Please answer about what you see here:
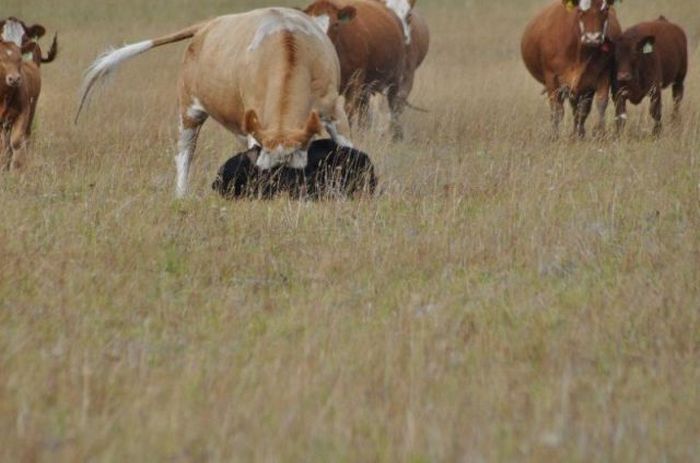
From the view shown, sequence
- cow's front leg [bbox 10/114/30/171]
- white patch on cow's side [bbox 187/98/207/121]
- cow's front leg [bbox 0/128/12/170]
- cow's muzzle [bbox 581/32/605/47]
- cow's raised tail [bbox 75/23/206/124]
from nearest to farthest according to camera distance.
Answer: white patch on cow's side [bbox 187/98/207/121]
cow's raised tail [bbox 75/23/206/124]
cow's front leg [bbox 10/114/30/171]
cow's front leg [bbox 0/128/12/170]
cow's muzzle [bbox 581/32/605/47]

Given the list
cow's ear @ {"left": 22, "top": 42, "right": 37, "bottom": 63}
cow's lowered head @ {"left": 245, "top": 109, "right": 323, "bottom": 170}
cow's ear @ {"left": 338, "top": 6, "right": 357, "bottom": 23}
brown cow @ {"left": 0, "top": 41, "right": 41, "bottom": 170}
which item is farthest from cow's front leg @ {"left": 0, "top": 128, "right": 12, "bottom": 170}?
cow's ear @ {"left": 338, "top": 6, "right": 357, "bottom": 23}

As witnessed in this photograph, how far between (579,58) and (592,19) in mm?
448

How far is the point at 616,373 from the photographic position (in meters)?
5.51

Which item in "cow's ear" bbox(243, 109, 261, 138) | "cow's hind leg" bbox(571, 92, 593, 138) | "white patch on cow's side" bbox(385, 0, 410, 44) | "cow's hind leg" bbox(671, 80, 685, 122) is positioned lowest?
"cow's hind leg" bbox(671, 80, 685, 122)

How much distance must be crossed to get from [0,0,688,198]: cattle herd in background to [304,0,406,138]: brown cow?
0.02 meters

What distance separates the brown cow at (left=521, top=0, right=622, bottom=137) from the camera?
15.2m

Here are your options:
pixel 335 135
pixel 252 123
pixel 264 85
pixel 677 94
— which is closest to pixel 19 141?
pixel 264 85

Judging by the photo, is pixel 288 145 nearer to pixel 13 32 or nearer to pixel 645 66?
pixel 13 32

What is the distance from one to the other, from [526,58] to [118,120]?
457 centimetres

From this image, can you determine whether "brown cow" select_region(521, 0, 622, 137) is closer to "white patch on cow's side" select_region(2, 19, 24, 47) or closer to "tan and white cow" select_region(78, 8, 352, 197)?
"tan and white cow" select_region(78, 8, 352, 197)

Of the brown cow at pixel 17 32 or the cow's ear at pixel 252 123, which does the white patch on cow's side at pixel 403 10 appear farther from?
the cow's ear at pixel 252 123

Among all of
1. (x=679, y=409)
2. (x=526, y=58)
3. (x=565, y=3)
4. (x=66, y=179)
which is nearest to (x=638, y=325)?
(x=679, y=409)

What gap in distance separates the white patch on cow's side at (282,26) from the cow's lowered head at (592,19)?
4673 mm

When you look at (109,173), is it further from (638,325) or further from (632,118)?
(632,118)
